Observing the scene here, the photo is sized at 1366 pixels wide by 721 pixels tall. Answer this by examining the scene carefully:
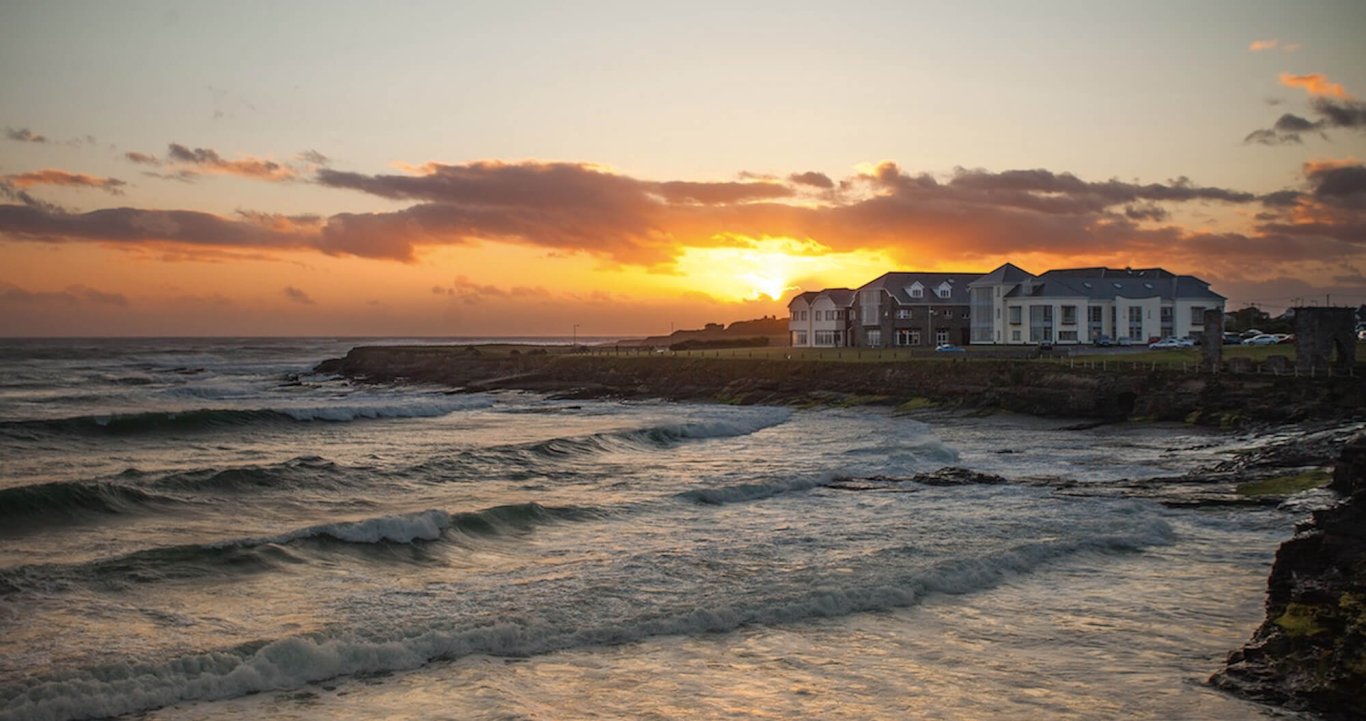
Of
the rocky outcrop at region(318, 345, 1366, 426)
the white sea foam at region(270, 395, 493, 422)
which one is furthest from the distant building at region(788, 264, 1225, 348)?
the white sea foam at region(270, 395, 493, 422)

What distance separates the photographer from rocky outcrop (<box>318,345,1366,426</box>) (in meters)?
40.7

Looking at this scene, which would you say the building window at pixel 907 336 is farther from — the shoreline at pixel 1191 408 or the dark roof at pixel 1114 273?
the shoreline at pixel 1191 408

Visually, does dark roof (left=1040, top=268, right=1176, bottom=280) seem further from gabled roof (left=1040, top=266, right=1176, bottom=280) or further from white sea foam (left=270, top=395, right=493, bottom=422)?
white sea foam (left=270, top=395, right=493, bottom=422)

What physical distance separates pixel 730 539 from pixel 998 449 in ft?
63.1

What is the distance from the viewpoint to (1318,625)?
419 inches

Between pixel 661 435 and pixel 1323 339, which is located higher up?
pixel 1323 339

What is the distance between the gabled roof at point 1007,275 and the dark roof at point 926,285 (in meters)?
4.88

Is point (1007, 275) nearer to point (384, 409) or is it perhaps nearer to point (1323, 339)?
point (1323, 339)

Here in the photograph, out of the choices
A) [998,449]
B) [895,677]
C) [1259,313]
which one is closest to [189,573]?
[895,677]

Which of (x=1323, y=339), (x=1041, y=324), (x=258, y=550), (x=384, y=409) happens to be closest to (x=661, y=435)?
(x=384, y=409)

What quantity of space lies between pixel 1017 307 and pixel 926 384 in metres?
36.6

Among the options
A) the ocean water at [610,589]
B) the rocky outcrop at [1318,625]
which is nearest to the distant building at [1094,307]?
the ocean water at [610,589]

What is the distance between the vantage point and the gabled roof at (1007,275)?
90.3m

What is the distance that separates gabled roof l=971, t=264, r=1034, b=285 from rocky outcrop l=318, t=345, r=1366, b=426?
2873 centimetres
